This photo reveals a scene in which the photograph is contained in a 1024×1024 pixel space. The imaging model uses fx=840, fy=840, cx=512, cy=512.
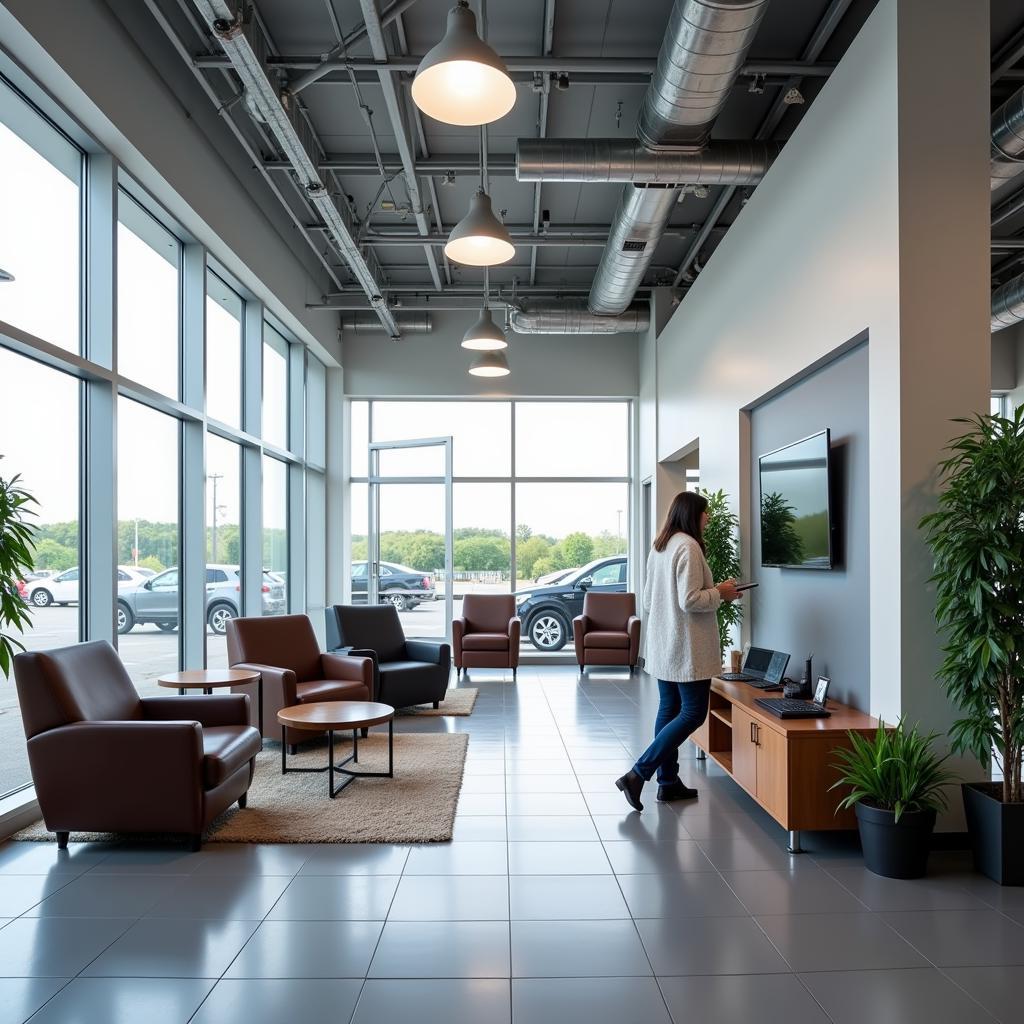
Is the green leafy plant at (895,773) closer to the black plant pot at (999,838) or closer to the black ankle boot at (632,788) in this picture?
the black plant pot at (999,838)

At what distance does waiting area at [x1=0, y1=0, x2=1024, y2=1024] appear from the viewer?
9.37 ft

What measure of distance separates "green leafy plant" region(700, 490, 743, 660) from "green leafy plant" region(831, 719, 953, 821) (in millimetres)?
2532

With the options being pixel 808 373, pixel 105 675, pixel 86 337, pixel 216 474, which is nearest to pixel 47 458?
pixel 86 337

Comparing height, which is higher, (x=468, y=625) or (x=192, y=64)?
(x=192, y=64)

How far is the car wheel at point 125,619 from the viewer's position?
522cm

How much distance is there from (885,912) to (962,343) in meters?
2.32

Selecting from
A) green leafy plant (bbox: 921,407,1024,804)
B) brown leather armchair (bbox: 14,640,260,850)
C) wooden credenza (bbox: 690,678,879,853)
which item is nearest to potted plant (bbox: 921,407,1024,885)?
green leafy plant (bbox: 921,407,1024,804)

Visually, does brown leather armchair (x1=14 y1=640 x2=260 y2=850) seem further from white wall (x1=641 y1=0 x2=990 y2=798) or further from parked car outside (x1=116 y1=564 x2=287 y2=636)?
white wall (x1=641 y1=0 x2=990 y2=798)

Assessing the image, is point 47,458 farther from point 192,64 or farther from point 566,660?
point 566,660

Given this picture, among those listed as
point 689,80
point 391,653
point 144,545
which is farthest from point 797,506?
point 144,545

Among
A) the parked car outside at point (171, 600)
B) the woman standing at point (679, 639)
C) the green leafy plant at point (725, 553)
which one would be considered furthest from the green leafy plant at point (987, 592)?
the parked car outside at point (171, 600)

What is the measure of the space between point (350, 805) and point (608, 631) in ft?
18.2

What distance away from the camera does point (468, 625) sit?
9.32 metres

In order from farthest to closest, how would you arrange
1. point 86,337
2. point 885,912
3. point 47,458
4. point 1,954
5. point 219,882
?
1. point 86,337
2. point 47,458
3. point 219,882
4. point 885,912
5. point 1,954
